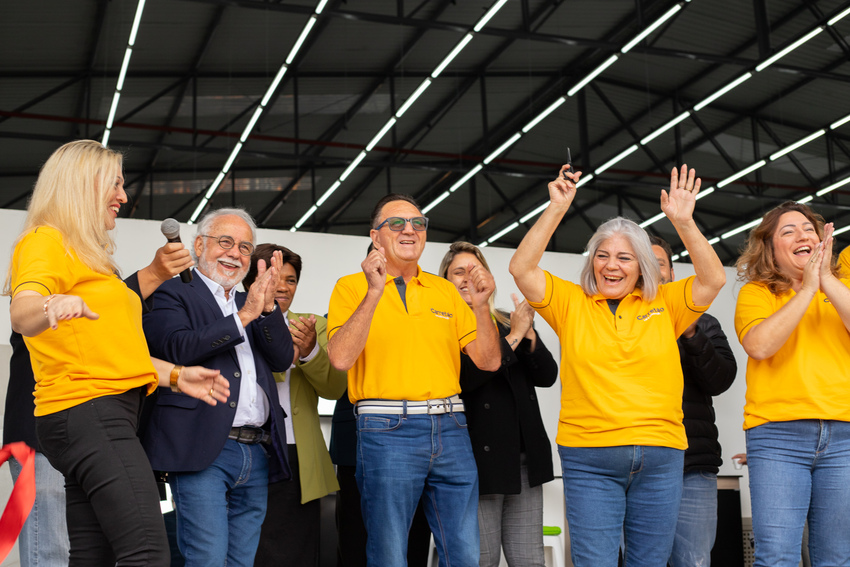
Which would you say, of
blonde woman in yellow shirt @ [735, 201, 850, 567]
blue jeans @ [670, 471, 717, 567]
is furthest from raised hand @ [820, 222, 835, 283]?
blue jeans @ [670, 471, 717, 567]

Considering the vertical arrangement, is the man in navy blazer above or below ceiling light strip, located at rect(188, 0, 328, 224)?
below

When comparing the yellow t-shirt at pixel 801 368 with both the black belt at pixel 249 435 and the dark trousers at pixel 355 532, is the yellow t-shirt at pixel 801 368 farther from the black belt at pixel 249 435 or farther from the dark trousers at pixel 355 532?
the black belt at pixel 249 435

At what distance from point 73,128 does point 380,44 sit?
388 centimetres

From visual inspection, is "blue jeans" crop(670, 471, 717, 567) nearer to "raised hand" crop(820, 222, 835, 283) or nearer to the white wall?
"raised hand" crop(820, 222, 835, 283)

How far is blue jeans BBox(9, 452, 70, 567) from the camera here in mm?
2076

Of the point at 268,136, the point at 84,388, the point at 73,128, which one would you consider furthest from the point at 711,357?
the point at 73,128

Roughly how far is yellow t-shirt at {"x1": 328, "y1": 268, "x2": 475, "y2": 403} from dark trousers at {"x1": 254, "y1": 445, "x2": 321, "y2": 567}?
478mm

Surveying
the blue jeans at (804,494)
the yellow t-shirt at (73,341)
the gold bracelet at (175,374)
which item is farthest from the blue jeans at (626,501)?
the yellow t-shirt at (73,341)

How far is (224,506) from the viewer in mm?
2217

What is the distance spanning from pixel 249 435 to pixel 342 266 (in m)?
2.88

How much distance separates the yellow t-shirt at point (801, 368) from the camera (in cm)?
236

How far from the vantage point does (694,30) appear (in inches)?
366

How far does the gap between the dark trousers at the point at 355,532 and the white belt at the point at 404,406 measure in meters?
0.65

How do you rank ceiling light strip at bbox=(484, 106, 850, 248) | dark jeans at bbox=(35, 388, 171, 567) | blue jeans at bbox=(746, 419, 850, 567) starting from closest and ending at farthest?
dark jeans at bbox=(35, 388, 171, 567)
blue jeans at bbox=(746, 419, 850, 567)
ceiling light strip at bbox=(484, 106, 850, 248)
